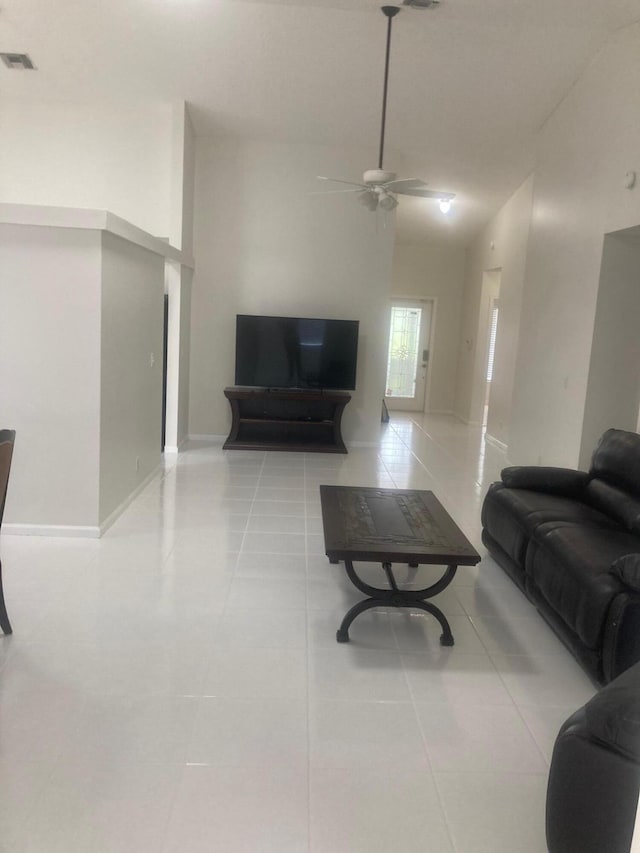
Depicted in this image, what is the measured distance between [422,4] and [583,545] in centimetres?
406

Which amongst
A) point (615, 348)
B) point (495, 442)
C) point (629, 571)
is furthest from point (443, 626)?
point (495, 442)

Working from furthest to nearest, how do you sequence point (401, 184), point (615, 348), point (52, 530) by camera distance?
point (615, 348) < point (401, 184) < point (52, 530)

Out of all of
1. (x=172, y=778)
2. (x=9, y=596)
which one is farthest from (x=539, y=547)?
(x=9, y=596)

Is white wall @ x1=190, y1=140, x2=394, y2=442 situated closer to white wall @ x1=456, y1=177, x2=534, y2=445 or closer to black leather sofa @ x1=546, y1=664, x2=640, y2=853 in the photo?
white wall @ x1=456, y1=177, x2=534, y2=445

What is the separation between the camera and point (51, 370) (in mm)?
3943

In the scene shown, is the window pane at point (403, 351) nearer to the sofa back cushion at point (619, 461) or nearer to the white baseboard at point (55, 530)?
the sofa back cushion at point (619, 461)

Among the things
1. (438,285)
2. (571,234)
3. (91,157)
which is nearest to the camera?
(571,234)

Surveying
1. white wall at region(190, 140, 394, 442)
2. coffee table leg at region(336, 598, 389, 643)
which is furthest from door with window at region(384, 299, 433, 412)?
coffee table leg at region(336, 598, 389, 643)

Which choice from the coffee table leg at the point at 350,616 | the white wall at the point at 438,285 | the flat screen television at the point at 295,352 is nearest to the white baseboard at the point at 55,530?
the coffee table leg at the point at 350,616

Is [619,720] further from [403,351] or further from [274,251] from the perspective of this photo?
[403,351]

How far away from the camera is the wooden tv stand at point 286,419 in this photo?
285 inches

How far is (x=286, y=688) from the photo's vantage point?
8.29 ft

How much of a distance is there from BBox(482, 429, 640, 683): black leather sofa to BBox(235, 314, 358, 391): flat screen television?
357 cm

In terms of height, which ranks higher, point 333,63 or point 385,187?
point 333,63
